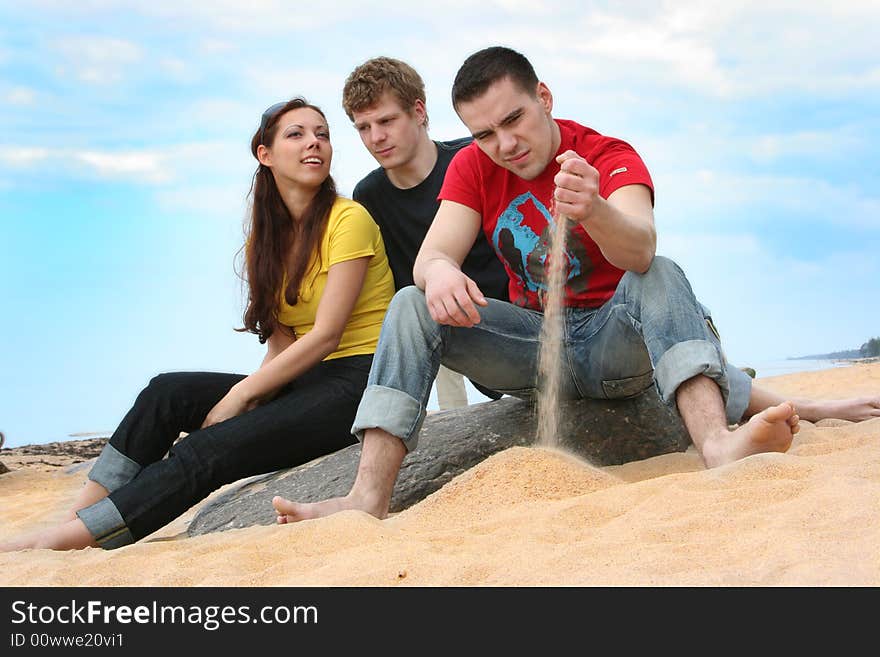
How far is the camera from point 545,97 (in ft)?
11.5

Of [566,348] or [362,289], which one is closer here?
[566,348]

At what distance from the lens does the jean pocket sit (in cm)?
371

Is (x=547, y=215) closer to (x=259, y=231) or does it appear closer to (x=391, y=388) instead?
(x=391, y=388)

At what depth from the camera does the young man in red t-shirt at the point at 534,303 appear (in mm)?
3018

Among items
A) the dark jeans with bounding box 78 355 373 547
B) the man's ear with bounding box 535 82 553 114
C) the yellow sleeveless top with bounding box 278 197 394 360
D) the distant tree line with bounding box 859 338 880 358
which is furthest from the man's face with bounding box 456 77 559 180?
the distant tree line with bounding box 859 338 880 358

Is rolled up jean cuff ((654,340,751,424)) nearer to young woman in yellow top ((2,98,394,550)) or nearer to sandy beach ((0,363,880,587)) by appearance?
sandy beach ((0,363,880,587))

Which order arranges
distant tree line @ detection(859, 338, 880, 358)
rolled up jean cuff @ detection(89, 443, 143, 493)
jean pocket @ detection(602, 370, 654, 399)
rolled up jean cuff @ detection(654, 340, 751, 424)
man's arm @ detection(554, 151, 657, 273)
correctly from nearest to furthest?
man's arm @ detection(554, 151, 657, 273) < rolled up jean cuff @ detection(654, 340, 751, 424) < jean pocket @ detection(602, 370, 654, 399) < rolled up jean cuff @ detection(89, 443, 143, 493) < distant tree line @ detection(859, 338, 880, 358)

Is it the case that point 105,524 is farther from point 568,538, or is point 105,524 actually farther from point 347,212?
point 568,538

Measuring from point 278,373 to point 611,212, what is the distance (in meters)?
1.70

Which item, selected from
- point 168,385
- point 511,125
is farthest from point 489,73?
point 168,385

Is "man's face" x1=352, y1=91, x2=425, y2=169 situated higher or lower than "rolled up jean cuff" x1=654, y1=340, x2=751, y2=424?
higher

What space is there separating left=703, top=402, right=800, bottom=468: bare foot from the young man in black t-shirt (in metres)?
1.66
